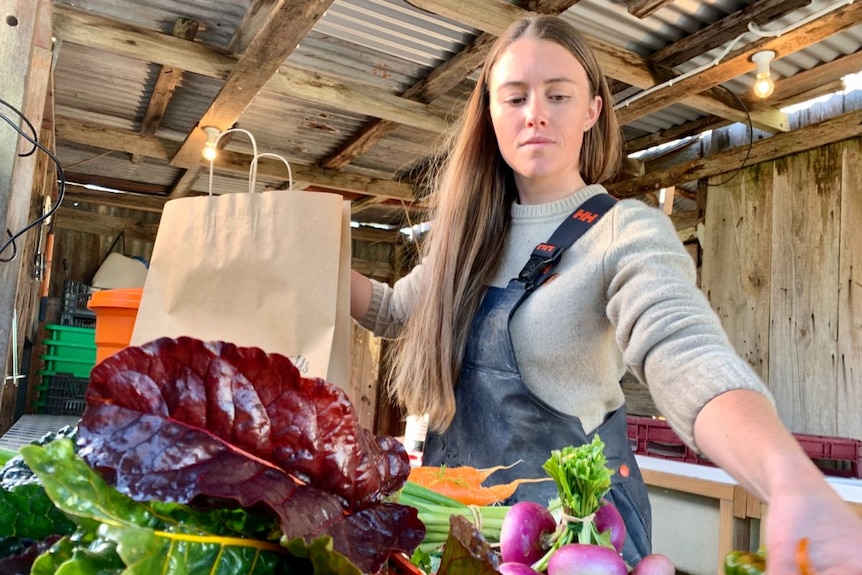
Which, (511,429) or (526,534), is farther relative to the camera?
(511,429)

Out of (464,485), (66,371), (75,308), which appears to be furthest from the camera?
(75,308)

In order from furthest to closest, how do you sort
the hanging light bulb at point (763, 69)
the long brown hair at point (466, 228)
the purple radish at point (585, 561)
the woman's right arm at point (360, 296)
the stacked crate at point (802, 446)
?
the stacked crate at point (802, 446), the hanging light bulb at point (763, 69), the woman's right arm at point (360, 296), the long brown hair at point (466, 228), the purple radish at point (585, 561)

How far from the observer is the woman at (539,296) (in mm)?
1245

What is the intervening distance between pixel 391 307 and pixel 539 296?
54cm

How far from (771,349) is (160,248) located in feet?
12.9

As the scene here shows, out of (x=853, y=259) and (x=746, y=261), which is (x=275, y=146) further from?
(x=853, y=259)

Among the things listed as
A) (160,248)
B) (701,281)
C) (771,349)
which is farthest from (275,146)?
(160,248)

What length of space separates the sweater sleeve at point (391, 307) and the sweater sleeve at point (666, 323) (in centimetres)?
66

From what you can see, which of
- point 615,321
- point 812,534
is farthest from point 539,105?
point 812,534

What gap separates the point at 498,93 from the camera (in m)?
1.61

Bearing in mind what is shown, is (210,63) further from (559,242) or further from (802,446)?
(802,446)

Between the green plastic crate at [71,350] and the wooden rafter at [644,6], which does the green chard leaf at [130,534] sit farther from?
the green plastic crate at [71,350]

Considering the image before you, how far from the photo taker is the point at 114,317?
1571 mm

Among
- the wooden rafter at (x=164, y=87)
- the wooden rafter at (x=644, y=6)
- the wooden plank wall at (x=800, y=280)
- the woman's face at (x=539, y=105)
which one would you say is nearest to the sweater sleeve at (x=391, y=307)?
the woman's face at (x=539, y=105)
